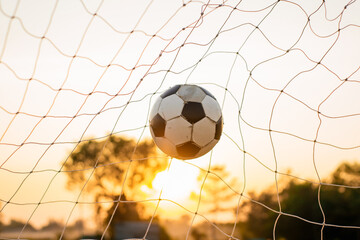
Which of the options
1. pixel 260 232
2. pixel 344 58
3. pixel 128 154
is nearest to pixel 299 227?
pixel 260 232

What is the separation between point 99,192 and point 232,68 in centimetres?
2436

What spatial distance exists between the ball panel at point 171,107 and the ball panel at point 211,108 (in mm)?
216

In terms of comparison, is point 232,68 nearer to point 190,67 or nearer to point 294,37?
point 190,67

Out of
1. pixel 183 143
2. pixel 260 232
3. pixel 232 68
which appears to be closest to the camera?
pixel 183 143

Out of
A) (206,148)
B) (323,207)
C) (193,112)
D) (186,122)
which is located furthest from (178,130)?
(323,207)

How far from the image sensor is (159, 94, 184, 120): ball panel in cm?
358

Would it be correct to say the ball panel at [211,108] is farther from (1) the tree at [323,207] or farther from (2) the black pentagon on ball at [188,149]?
→ (1) the tree at [323,207]

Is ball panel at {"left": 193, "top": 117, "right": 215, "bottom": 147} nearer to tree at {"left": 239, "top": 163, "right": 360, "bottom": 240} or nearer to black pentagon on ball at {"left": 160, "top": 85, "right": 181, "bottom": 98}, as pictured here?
black pentagon on ball at {"left": 160, "top": 85, "right": 181, "bottom": 98}

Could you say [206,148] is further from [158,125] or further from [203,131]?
[158,125]

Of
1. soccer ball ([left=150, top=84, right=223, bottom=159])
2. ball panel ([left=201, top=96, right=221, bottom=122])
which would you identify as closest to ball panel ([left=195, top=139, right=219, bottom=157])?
soccer ball ([left=150, top=84, right=223, bottom=159])

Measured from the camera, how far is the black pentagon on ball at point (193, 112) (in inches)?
140

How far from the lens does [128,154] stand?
2908cm

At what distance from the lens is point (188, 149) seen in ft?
11.9

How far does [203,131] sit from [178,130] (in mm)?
219
